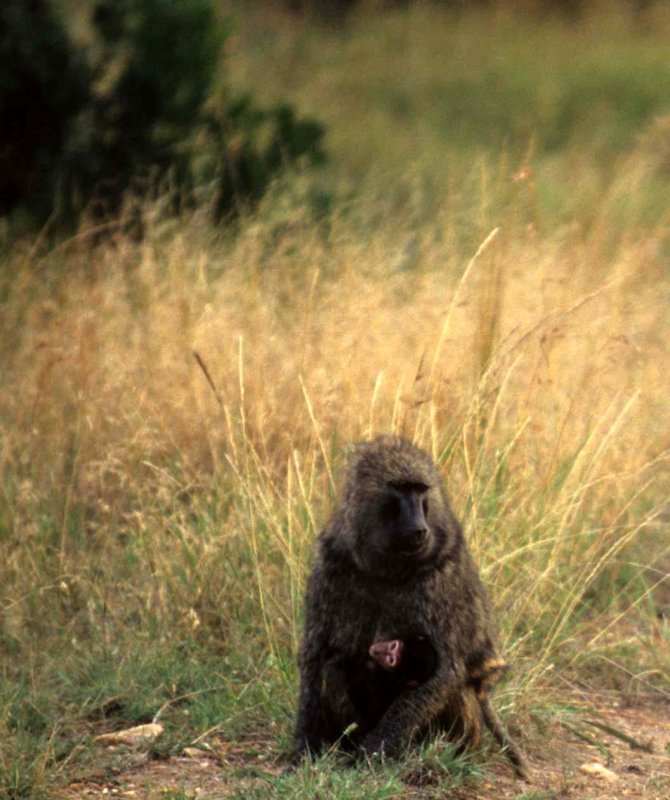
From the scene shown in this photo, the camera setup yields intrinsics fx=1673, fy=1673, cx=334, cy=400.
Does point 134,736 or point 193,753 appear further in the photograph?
point 134,736

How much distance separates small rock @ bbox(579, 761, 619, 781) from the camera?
15.4ft

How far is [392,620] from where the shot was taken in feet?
14.5

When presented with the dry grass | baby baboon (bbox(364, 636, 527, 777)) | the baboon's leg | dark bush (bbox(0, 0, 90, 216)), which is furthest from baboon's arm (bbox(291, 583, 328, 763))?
dark bush (bbox(0, 0, 90, 216))

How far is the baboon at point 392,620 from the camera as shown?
4.39 metres

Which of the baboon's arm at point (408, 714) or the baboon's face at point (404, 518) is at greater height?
the baboon's face at point (404, 518)

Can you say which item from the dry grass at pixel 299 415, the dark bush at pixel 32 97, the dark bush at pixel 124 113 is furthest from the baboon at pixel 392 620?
the dark bush at pixel 32 97

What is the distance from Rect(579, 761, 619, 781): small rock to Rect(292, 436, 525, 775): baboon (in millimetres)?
271

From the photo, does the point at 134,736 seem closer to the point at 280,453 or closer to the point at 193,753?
the point at 193,753

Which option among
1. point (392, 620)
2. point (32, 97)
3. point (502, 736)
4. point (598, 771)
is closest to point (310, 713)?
point (392, 620)

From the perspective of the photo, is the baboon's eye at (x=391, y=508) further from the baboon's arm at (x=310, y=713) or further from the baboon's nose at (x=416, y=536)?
the baboon's arm at (x=310, y=713)

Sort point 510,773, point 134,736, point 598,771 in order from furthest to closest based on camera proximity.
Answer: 1. point 134,736
2. point 598,771
3. point 510,773

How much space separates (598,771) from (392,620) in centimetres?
82

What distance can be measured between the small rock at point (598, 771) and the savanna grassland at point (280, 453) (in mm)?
192

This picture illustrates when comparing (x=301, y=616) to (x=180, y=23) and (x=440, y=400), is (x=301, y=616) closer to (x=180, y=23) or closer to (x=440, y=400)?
(x=440, y=400)
